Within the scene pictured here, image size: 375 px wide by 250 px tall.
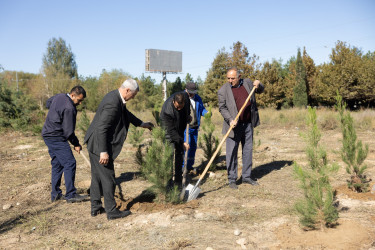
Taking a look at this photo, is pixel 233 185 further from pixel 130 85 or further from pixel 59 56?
pixel 59 56

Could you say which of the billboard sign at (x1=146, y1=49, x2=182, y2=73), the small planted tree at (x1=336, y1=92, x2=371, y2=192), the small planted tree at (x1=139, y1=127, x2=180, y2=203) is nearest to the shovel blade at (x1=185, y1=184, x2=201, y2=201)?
the small planted tree at (x1=139, y1=127, x2=180, y2=203)

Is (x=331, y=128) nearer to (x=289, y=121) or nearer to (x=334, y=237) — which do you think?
(x=289, y=121)

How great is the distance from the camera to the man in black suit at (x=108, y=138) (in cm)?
360

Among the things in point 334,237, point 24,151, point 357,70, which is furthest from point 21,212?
point 357,70

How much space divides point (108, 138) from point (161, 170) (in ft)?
2.75

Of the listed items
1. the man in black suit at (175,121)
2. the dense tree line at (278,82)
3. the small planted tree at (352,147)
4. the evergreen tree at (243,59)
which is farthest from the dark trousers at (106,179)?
the evergreen tree at (243,59)

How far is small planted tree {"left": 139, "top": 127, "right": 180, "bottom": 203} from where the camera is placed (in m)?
4.05

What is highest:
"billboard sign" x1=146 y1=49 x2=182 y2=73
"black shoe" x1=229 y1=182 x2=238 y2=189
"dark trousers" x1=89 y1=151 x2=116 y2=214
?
"billboard sign" x1=146 y1=49 x2=182 y2=73

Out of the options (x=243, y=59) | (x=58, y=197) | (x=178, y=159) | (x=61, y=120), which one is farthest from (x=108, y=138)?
(x=243, y=59)

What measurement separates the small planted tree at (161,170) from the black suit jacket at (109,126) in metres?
0.49

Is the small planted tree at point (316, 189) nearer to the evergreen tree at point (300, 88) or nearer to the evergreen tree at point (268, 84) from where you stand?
the evergreen tree at point (268, 84)

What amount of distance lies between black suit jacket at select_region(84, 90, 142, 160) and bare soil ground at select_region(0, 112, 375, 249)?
0.95 m

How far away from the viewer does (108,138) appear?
3.71 meters

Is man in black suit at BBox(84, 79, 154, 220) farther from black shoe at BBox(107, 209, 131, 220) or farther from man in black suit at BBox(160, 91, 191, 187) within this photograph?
man in black suit at BBox(160, 91, 191, 187)
